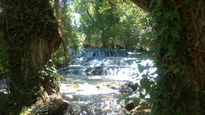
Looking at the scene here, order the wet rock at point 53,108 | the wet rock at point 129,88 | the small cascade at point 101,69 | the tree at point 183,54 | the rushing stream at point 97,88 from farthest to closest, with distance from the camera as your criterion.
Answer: the small cascade at point 101,69 → the wet rock at point 129,88 → the rushing stream at point 97,88 → the wet rock at point 53,108 → the tree at point 183,54

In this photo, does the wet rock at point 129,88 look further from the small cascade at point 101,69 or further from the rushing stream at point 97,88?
the small cascade at point 101,69

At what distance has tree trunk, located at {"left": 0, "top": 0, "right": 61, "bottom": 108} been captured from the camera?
402cm

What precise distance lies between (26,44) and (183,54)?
12.2 ft

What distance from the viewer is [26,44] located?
4.18 m

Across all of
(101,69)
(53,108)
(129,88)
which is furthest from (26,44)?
(101,69)

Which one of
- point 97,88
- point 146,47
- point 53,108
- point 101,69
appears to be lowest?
point 97,88

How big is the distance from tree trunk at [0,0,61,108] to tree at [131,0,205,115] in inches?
132

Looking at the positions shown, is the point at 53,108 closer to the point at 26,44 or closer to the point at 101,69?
the point at 26,44

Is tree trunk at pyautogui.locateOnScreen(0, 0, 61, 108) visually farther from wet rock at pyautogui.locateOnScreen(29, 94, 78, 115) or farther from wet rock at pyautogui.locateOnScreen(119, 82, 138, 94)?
wet rock at pyautogui.locateOnScreen(119, 82, 138, 94)

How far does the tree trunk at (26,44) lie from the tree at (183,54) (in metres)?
3.36

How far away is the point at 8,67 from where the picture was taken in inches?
158

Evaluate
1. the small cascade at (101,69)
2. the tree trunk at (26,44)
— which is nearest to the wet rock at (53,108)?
the tree trunk at (26,44)

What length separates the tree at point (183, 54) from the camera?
146 cm

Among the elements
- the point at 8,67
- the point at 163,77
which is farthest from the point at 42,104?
the point at 163,77
